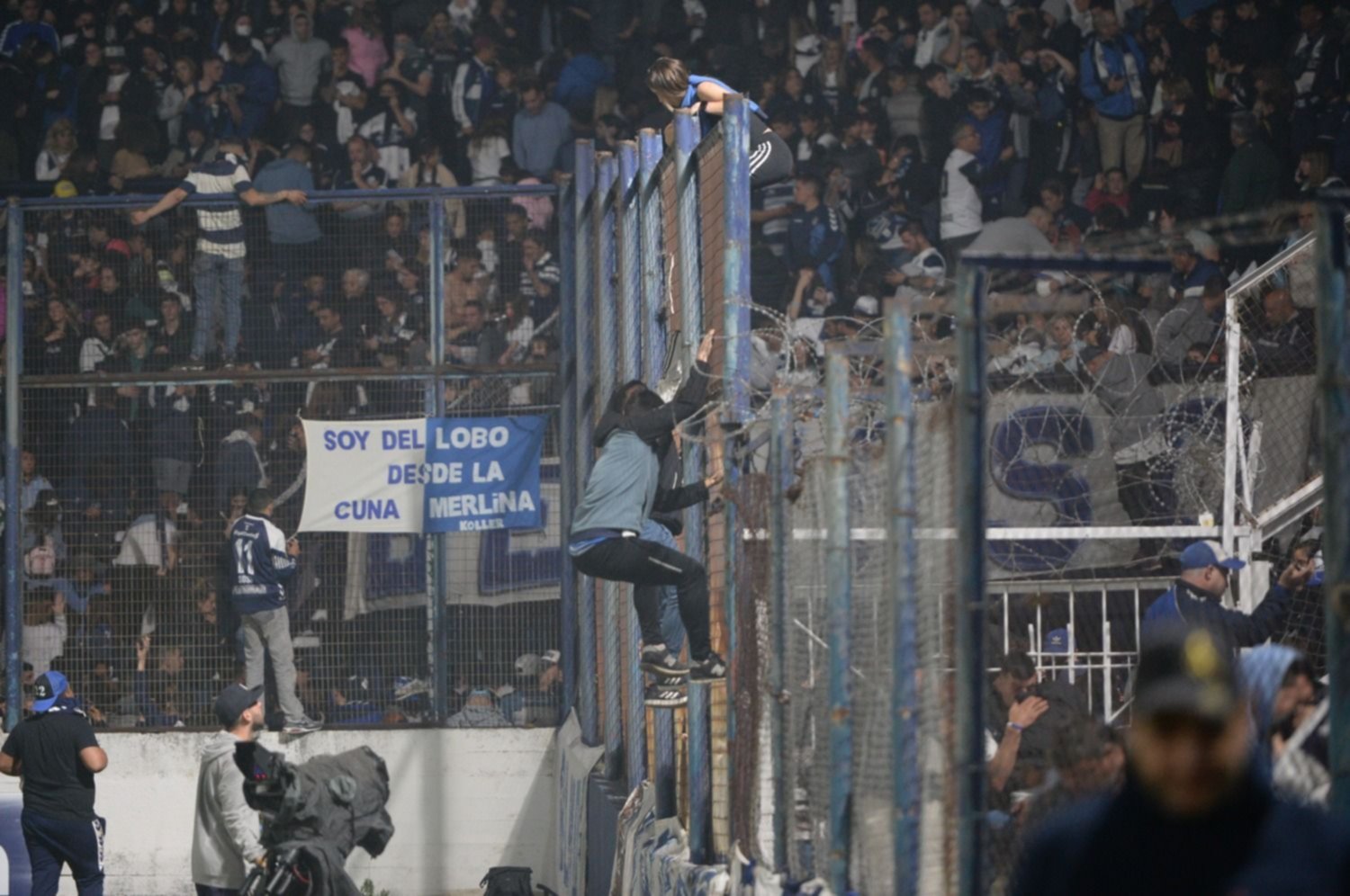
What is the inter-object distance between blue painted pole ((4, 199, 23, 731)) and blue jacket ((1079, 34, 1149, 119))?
8934 millimetres

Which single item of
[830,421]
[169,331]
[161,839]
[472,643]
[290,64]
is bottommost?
[161,839]

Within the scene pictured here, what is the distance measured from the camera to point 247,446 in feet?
50.0

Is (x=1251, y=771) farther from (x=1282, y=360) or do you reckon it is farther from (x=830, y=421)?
(x=1282, y=360)

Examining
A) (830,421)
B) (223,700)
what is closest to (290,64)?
(223,700)

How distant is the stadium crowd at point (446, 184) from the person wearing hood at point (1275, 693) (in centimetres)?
657

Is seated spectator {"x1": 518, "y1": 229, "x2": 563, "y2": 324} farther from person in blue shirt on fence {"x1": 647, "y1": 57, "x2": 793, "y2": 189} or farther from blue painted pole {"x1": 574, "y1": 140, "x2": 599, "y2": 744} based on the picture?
person in blue shirt on fence {"x1": 647, "y1": 57, "x2": 793, "y2": 189}

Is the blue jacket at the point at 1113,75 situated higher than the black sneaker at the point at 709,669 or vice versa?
the blue jacket at the point at 1113,75

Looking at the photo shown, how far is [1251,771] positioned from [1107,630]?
775 cm

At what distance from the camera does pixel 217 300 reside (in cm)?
1536

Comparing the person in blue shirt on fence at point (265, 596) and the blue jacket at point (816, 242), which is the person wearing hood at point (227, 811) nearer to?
the person in blue shirt on fence at point (265, 596)

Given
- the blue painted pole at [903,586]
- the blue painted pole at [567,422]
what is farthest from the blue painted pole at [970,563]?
the blue painted pole at [567,422]

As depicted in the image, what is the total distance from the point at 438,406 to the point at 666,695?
5.86 m

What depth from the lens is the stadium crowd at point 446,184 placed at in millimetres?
15227

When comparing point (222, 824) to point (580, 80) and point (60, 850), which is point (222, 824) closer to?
point (60, 850)
